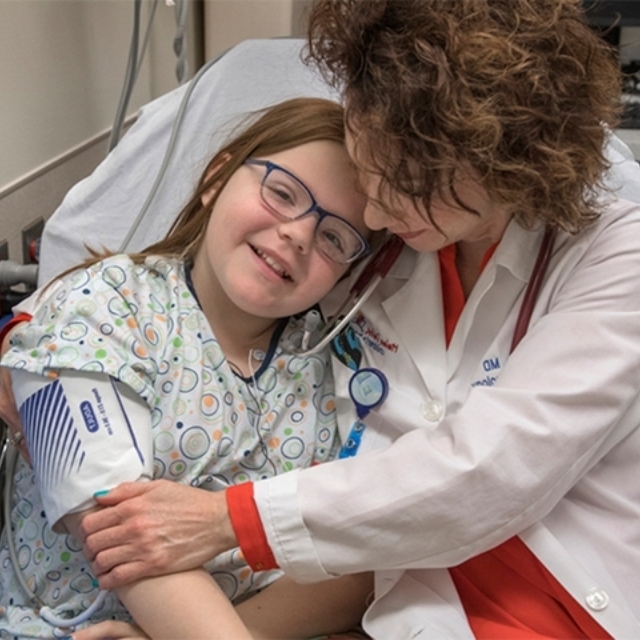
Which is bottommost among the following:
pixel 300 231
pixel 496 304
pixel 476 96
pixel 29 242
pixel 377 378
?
pixel 29 242

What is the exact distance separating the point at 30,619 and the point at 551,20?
1.16 metres

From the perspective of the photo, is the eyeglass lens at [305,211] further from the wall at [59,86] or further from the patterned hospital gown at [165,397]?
the wall at [59,86]

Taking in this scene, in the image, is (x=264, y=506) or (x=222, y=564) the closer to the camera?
(x=264, y=506)

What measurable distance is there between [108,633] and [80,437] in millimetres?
298

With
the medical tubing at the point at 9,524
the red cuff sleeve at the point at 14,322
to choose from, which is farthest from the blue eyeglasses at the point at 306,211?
the medical tubing at the point at 9,524

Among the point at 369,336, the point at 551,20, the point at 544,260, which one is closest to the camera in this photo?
the point at 551,20

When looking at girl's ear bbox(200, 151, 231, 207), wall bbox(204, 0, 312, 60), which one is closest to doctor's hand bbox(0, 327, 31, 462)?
girl's ear bbox(200, 151, 231, 207)

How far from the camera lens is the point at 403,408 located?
52.7 inches

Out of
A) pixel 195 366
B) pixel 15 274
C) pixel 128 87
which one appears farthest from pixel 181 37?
pixel 195 366

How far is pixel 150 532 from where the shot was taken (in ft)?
3.69

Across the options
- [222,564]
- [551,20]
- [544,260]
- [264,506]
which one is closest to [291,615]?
[222,564]

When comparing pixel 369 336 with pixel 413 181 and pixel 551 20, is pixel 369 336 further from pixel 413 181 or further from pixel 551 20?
pixel 551 20

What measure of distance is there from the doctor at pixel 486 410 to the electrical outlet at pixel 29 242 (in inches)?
39.5

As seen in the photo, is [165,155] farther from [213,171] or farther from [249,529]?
[249,529]
